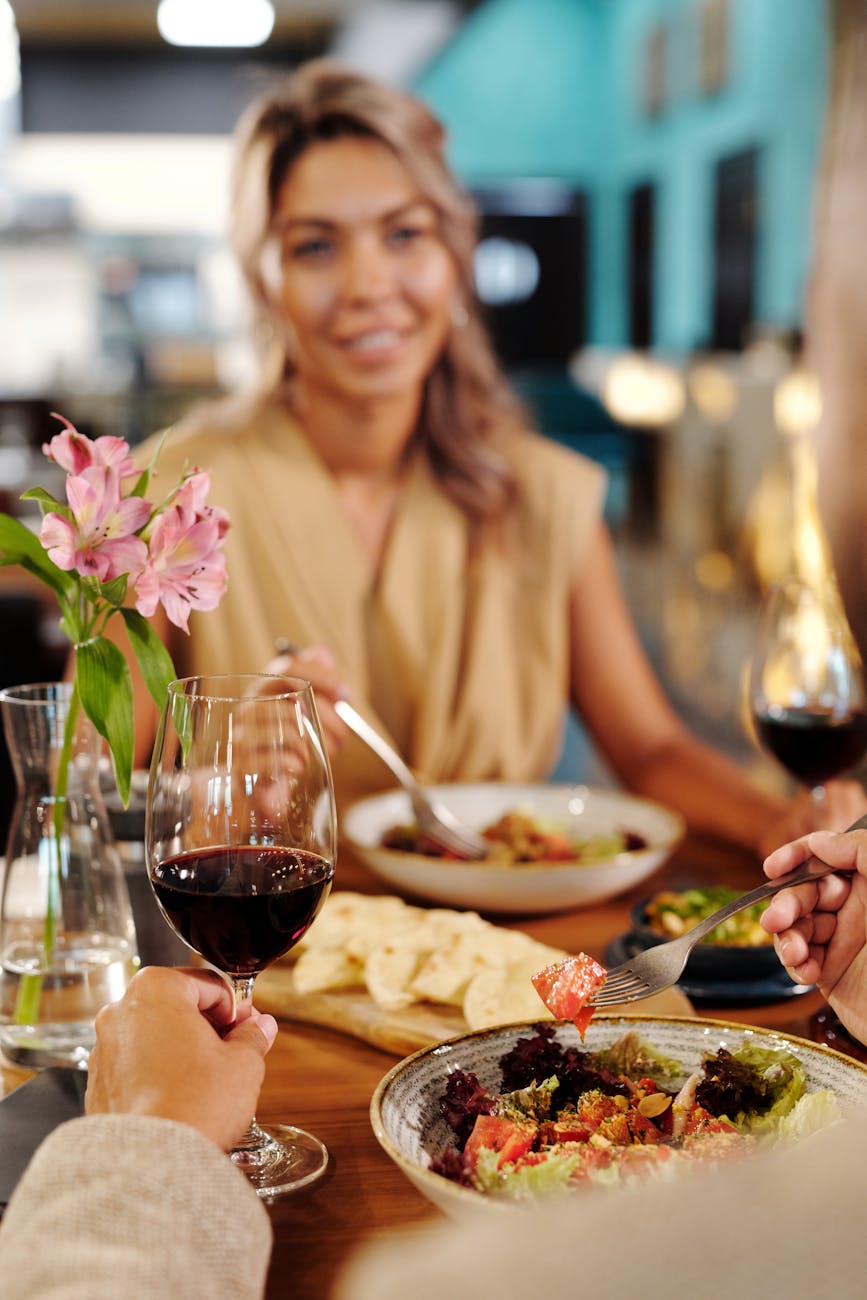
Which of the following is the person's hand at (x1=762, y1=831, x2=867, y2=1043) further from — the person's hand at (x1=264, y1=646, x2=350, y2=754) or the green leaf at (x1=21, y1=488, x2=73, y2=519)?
the person's hand at (x1=264, y1=646, x2=350, y2=754)

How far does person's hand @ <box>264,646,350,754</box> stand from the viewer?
1.38 meters

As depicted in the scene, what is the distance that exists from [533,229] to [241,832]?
7215 mm

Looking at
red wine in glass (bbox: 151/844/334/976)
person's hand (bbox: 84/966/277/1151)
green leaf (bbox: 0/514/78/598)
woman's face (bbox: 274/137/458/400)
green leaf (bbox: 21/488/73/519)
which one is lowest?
person's hand (bbox: 84/966/277/1151)

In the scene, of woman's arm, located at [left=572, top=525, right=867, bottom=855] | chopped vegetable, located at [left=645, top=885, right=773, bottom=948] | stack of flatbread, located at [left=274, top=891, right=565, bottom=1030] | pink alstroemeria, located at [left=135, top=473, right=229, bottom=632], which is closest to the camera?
pink alstroemeria, located at [left=135, top=473, right=229, bottom=632]

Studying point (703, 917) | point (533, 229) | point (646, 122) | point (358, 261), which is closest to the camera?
point (703, 917)

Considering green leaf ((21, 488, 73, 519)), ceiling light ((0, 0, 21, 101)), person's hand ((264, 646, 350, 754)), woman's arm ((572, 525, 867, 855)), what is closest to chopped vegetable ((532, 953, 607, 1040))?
green leaf ((21, 488, 73, 519))

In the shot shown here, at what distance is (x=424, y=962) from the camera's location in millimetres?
1061

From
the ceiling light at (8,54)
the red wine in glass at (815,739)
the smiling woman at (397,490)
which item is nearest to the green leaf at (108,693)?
the red wine in glass at (815,739)

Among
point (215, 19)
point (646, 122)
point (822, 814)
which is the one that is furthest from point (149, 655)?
point (646, 122)

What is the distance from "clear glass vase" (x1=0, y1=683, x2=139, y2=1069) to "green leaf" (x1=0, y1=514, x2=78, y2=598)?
10 cm

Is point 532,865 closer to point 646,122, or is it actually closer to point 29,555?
point 29,555

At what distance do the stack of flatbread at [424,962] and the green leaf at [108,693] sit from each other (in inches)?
10.2

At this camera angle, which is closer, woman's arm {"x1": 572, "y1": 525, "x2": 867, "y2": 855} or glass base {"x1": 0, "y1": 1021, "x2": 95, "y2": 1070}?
glass base {"x1": 0, "y1": 1021, "x2": 95, "y2": 1070}

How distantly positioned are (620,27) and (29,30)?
3.37m
